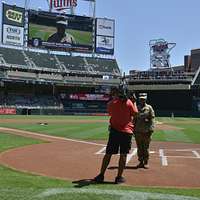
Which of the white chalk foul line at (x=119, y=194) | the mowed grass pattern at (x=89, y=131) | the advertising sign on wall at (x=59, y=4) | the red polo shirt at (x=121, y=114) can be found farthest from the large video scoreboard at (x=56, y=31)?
the white chalk foul line at (x=119, y=194)

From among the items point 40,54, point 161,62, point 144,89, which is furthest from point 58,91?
point 161,62

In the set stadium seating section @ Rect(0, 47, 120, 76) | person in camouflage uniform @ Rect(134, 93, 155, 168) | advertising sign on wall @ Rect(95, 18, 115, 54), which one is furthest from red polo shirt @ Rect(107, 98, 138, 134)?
advertising sign on wall @ Rect(95, 18, 115, 54)

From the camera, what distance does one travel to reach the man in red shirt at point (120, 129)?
936 centimetres

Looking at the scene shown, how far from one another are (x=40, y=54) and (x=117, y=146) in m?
69.5

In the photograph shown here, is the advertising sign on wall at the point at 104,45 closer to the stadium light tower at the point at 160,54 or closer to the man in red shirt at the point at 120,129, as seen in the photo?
the stadium light tower at the point at 160,54

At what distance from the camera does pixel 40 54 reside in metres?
77.7

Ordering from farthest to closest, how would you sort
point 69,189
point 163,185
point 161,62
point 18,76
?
point 161,62 < point 18,76 < point 163,185 < point 69,189

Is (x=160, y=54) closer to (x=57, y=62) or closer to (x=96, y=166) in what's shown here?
(x=57, y=62)

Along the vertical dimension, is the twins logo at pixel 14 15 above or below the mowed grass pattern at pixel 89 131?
above

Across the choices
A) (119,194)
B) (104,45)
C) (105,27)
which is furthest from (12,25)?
(119,194)

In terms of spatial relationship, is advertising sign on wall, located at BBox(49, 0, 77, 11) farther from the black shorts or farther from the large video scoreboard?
the black shorts

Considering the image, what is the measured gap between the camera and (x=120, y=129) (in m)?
9.41

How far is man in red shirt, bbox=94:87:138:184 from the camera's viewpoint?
9.36 m

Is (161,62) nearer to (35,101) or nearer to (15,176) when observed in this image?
(35,101)
